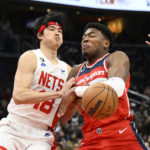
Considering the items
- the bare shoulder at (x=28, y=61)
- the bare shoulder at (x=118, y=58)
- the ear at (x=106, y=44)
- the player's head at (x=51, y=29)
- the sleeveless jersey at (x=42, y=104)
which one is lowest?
the sleeveless jersey at (x=42, y=104)

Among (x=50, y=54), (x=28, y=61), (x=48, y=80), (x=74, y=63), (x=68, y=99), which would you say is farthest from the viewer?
(x=74, y=63)

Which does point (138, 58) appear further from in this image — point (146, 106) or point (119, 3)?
point (119, 3)

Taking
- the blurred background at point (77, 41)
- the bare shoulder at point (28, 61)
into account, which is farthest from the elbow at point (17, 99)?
the blurred background at point (77, 41)

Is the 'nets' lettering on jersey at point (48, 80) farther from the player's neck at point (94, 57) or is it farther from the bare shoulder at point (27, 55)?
the player's neck at point (94, 57)

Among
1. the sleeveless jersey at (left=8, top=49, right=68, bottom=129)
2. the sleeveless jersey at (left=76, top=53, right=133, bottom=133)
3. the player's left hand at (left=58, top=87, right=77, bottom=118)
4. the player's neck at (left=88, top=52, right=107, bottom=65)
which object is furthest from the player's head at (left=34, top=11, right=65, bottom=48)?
the player's left hand at (left=58, top=87, right=77, bottom=118)

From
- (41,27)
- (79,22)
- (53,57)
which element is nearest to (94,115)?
(53,57)

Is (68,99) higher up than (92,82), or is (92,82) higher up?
(92,82)

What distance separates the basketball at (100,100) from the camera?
3.05 metres

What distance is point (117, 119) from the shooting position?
3494 millimetres

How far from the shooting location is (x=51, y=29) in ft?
14.8

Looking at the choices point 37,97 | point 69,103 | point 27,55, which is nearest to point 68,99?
point 69,103

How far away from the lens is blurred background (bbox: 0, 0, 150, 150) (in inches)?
343

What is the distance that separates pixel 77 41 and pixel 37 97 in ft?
47.5

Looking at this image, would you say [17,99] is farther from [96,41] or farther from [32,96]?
[96,41]
